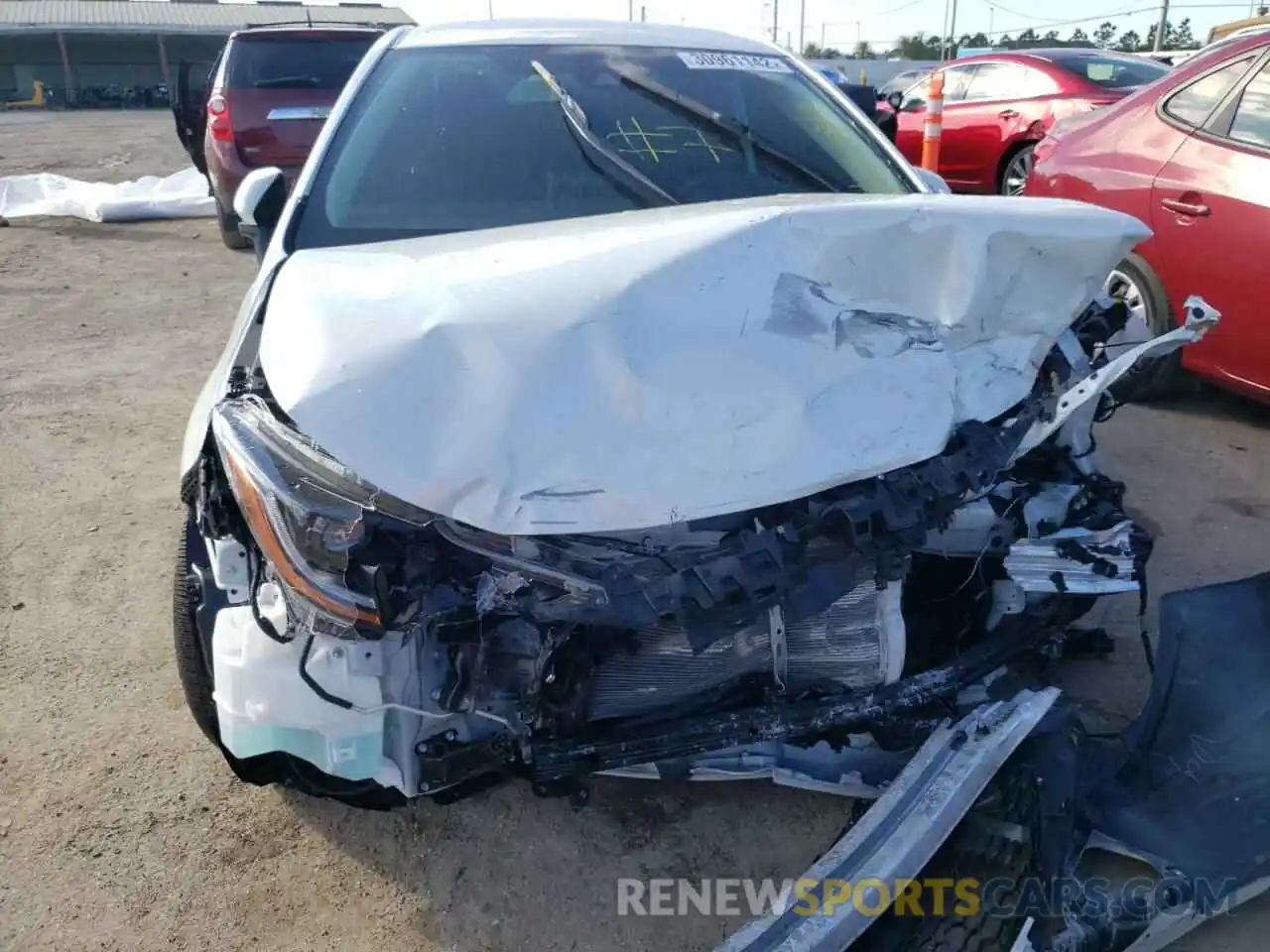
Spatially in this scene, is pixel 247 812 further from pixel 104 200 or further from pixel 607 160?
pixel 104 200

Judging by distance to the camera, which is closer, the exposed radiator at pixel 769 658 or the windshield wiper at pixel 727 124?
the exposed radiator at pixel 769 658

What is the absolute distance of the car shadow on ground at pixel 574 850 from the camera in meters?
1.95

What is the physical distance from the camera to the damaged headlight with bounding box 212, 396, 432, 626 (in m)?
1.55

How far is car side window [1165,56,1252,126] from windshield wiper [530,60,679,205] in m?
2.83

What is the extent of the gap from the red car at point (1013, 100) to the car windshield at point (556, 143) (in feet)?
18.5

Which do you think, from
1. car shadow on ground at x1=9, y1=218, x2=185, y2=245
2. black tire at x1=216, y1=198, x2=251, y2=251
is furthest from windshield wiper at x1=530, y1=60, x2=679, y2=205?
car shadow on ground at x1=9, y1=218, x2=185, y2=245

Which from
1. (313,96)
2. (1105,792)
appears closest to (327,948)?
(1105,792)

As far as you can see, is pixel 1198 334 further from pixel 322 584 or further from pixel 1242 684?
pixel 322 584

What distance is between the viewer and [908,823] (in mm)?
1652

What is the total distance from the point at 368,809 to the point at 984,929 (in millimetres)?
1304

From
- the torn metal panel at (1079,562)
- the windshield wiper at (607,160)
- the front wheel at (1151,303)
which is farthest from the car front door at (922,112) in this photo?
the torn metal panel at (1079,562)

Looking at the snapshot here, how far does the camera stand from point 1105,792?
1777 mm

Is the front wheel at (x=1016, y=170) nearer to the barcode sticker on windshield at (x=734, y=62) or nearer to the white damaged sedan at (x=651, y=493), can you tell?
the barcode sticker on windshield at (x=734, y=62)
